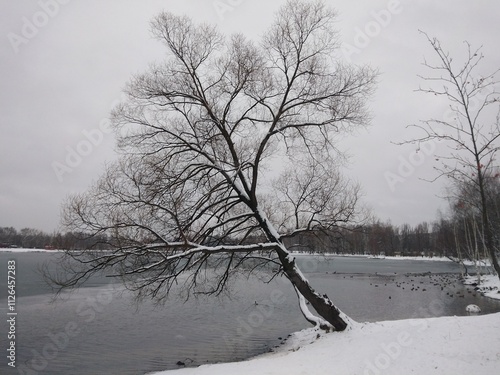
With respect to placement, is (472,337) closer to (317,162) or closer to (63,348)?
(317,162)

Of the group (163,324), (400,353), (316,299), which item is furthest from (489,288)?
(400,353)

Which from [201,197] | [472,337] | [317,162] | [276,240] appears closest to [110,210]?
[201,197]

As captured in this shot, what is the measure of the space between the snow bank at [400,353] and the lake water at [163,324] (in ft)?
14.2

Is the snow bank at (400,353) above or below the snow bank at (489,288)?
above

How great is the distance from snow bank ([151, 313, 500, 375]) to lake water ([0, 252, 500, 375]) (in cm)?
434

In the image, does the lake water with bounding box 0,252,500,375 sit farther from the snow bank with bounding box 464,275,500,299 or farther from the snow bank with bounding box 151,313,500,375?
the snow bank with bounding box 151,313,500,375

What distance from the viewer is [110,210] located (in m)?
10.5

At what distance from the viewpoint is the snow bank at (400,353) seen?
8594mm

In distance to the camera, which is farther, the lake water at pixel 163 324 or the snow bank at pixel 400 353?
the lake water at pixel 163 324

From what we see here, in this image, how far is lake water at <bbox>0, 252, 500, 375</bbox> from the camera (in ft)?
48.0

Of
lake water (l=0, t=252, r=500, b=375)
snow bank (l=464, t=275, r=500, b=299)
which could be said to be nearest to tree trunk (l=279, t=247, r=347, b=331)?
lake water (l=0, t=252, r=500, b=375)

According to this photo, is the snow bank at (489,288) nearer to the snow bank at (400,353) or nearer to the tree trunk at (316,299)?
the snow bank at (400,353)

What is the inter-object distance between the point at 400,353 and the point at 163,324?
585 inches

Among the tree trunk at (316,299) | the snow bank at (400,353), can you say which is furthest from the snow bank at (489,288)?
the tree trunk at (316,299)
